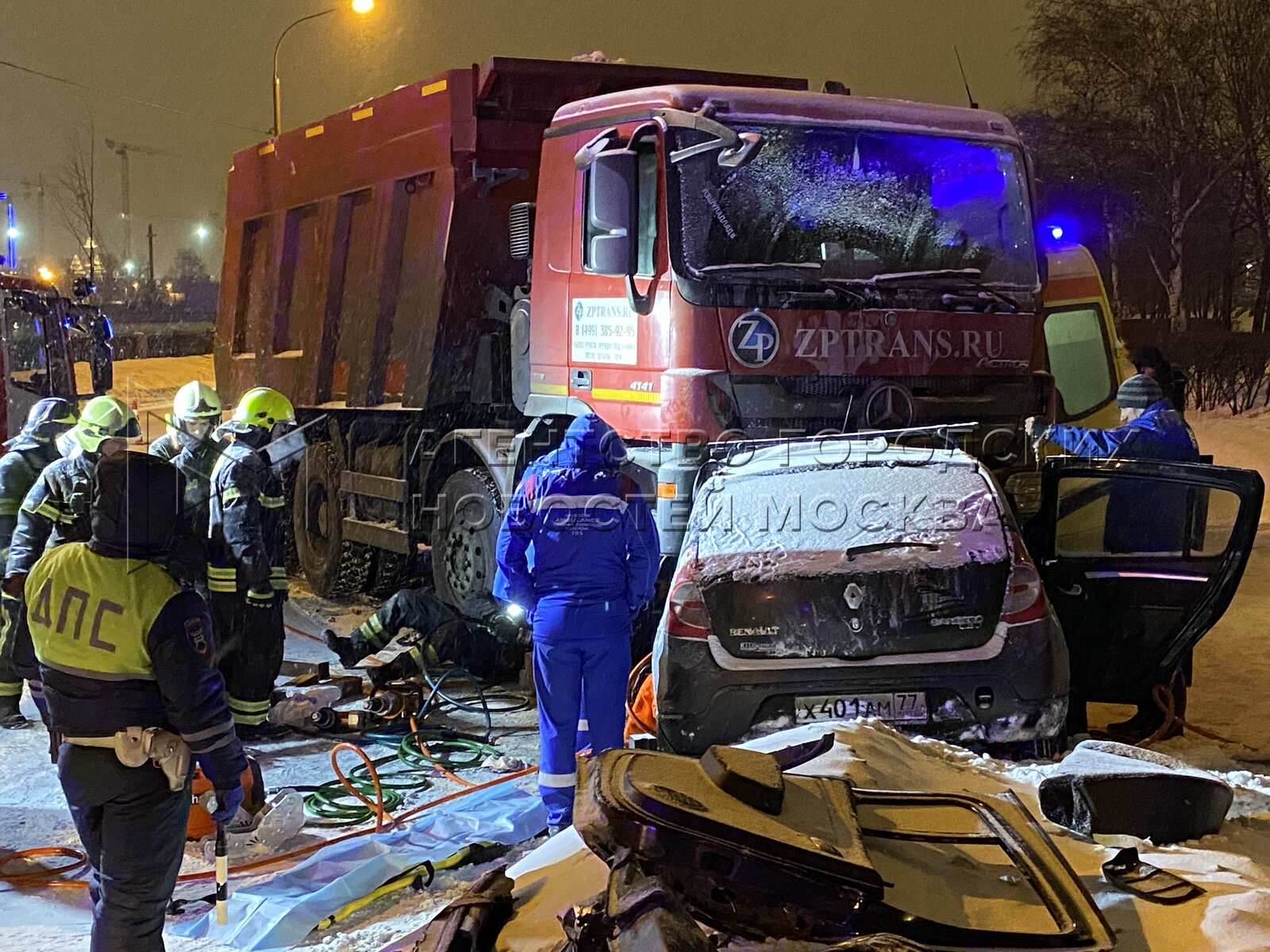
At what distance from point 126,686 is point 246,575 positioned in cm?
265

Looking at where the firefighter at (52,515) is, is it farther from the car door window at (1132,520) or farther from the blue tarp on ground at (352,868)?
the car door window at (1132,520)

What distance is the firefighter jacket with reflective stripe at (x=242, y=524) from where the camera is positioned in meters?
5.87

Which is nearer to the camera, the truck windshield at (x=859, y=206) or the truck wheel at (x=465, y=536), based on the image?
the truck windshield at (x=859, y=206)

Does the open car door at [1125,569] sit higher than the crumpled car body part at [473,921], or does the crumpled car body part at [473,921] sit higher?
the open car door at [1125,569]

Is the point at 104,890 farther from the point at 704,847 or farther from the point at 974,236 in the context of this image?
the point at 974,236

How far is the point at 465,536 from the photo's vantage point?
25.8 ft

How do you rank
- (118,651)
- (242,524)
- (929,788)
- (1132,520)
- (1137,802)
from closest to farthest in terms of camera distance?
(1137,802)
(118,651)
(929,788)
(1132,520)
(242,524)

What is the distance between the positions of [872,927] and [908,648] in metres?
2.26

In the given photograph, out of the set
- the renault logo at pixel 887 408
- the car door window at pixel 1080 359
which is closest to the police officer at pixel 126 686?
the renault logo at pixel 887 408

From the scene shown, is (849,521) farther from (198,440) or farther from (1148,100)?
(1148,100)

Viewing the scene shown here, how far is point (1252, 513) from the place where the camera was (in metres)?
4.84

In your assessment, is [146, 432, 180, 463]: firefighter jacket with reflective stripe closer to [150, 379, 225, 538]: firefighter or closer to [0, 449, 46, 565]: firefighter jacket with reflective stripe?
[150, 379, 225, 538]: firefighter

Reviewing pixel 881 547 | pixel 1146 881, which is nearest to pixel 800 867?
pixel 1146 881

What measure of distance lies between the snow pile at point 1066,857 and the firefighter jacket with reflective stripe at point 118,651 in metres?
1.04
